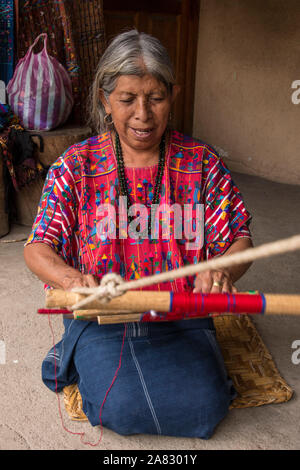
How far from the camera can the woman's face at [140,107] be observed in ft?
5.29

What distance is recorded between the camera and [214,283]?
149 centimetres

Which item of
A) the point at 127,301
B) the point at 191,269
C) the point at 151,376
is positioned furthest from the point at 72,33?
the point at 191,269

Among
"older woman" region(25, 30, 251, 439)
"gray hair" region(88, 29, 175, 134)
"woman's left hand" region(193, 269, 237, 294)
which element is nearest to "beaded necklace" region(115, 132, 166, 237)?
"older woman" region(25, 30, 251, 439)

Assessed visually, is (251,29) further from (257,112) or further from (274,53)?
(257,112)

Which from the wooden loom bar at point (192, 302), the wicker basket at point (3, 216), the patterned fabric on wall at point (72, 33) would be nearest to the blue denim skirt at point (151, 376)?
the wooden loom bar at point (192, 302)

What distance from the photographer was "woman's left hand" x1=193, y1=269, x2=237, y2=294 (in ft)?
4.82

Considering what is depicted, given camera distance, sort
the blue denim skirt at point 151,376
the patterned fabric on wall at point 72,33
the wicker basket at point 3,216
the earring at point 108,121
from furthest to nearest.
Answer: the patterned fabric on wall at point 72,33, the wicker basket at point 3,216, the earring at point 108,121, the blue denim skirt at point 151,376

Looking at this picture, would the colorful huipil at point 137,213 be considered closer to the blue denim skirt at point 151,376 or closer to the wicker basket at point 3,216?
the blue denim skirt at point 151,376

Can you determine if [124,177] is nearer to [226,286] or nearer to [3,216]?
[226,286]

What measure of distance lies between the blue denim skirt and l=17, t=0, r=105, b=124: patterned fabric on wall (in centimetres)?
243

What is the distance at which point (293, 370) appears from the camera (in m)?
2.04

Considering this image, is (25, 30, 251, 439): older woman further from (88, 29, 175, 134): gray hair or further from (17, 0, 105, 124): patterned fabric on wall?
(17, 0, 105, 124): patterned fabric on wall

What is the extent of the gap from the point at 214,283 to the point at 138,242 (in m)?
0.39

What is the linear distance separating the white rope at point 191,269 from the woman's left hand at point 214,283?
49cm
